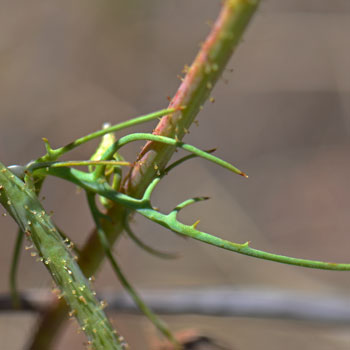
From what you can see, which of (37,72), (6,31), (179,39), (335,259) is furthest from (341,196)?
(6,31)

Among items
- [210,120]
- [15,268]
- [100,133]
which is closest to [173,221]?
[100,133]

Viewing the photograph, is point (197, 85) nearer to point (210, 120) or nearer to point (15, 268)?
point (15, 268)

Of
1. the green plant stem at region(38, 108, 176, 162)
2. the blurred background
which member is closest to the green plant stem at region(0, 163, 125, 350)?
the green plant stem at region(38, 108, 176, 162)

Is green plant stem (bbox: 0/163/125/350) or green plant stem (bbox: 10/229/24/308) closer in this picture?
green plant stem (bbox: 0/163/125/350)

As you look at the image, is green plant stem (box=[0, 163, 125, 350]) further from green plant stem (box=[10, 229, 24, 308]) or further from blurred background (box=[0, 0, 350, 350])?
blurred background (box=[0, 0, 350, 350])

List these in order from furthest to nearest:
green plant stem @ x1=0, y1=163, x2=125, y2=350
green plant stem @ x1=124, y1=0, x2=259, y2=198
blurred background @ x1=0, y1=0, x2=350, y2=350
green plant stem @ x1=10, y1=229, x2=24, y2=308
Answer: blurred background @ x1=0, y1=0, x2=350, y2=350 → green plant stem @ x1=10, y1=229, x2=24, y2=308 → green plant stem @ x1=0, y1=163, x2=125, y2=350 → green plant stem @ x1=124, y1=0, x2=259, y2=198

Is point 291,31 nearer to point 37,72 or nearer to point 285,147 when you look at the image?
point 285,147
